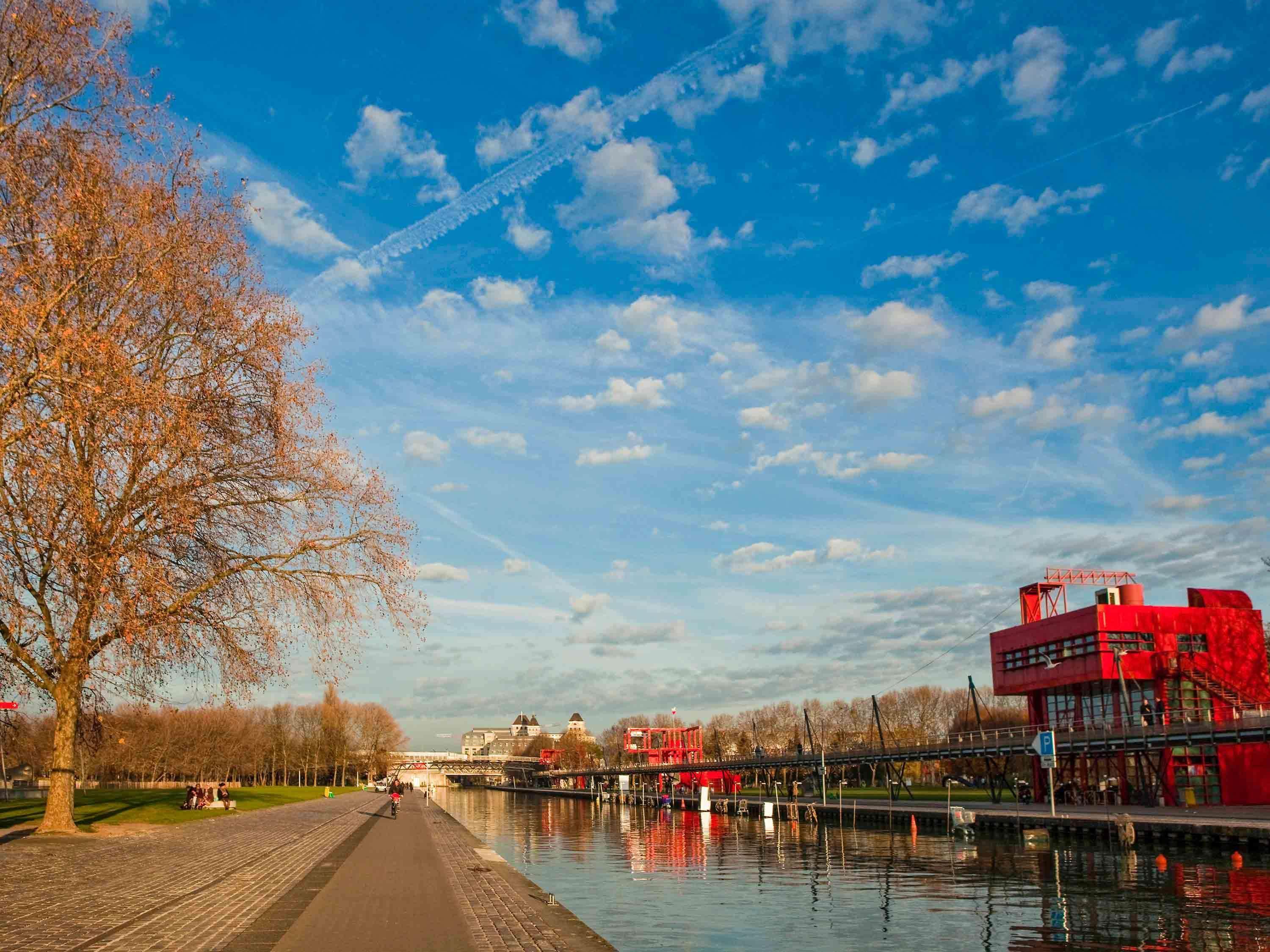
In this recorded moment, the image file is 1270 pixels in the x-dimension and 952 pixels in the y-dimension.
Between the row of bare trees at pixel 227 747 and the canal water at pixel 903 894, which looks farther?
the row of bare trees at pixel 227 747

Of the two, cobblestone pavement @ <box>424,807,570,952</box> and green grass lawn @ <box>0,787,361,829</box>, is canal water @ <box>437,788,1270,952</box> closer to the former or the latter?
cobblestone pavement @ <box>424,807,570,952</box>

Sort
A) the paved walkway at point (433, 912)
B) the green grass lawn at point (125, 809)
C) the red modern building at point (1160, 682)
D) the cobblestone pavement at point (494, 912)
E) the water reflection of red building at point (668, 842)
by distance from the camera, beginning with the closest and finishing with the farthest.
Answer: the paved walkway at point (433, 912), the cobblestone pavement at point (494, 912), the water reflection of red building at point (668, 842), the green grass lawn at point (125, 809), the red modern building at point (1160, 682)

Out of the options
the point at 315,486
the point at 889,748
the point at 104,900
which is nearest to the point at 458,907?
the point at 104,900

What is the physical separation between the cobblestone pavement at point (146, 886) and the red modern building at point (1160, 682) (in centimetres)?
4807

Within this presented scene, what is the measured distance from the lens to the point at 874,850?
47.9 meters

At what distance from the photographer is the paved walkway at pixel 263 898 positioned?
15477 millimetres

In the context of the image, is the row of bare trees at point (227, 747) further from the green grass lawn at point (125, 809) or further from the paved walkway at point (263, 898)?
the paved walkway at point (263, 898)

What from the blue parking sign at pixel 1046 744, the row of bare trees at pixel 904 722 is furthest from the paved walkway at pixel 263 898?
the row of bare trees at pixel 904 722

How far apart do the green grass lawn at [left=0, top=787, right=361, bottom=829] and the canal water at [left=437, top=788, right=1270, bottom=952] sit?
16842mm

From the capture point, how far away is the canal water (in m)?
21.9

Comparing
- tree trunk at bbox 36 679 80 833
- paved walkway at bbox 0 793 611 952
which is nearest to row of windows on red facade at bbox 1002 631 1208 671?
paved walkway at bbox 0 793 611 952

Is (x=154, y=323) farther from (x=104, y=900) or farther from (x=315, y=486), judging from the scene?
(x=104, y=900)

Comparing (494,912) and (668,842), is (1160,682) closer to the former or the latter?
(668,842)

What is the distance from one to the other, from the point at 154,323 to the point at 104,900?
17.4 m
